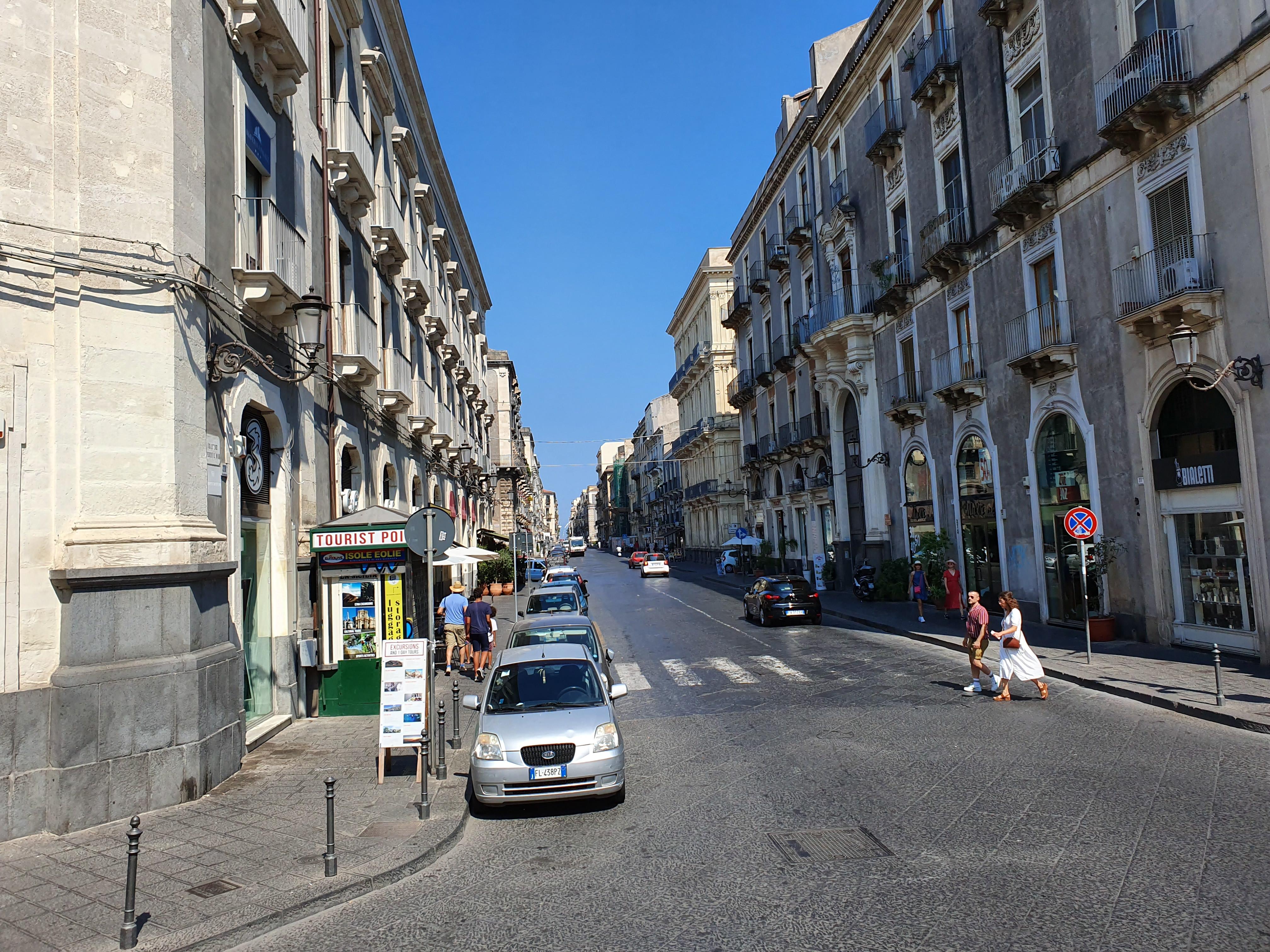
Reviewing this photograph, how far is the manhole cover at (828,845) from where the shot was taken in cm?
662

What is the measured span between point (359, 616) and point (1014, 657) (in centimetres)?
956

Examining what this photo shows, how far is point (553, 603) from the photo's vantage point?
19.2m

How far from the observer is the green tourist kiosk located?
13031mm

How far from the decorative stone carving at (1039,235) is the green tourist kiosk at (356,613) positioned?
15.4 meters

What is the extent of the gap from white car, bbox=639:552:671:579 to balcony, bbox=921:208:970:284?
106 ft

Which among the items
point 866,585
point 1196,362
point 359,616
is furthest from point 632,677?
point 866,585

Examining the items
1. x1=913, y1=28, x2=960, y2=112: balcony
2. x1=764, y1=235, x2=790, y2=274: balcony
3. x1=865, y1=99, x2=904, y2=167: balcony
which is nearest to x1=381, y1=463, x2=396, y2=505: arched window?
x1=913, y1=28, x2=960, y2=112: balcony

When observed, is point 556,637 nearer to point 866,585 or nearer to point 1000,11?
point 1000,11

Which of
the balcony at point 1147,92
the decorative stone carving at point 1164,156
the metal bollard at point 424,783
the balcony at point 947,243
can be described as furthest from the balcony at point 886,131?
the metal bollard at point 424,783

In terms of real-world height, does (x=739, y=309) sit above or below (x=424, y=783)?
above

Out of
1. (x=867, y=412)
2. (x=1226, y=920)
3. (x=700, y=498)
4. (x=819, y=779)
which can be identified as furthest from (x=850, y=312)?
(x=700, y=498)

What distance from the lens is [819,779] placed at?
→ 8844mm

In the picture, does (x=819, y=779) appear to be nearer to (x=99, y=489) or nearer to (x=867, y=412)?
(x=99, y=489)

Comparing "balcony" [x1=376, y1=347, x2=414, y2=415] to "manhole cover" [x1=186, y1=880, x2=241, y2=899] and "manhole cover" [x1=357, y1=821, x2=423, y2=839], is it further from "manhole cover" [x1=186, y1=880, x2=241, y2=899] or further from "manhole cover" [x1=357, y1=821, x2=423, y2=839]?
"manhole cover" [x1=186, y1=880, x2=241, y2=899]
